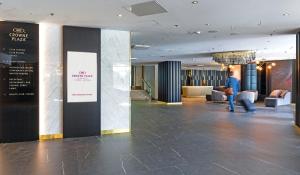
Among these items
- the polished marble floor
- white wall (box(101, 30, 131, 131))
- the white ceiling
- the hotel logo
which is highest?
the white ceiling

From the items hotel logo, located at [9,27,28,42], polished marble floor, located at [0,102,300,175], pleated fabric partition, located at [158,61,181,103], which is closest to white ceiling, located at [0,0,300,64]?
hotel logo, located at [9,27,28,42]

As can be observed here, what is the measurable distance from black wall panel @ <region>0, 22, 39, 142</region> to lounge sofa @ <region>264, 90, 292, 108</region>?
12.6 metres

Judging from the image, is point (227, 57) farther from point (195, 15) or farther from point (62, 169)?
point (62, 169)

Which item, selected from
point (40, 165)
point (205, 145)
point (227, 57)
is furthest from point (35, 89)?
point (227, 57)

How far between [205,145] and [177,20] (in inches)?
122

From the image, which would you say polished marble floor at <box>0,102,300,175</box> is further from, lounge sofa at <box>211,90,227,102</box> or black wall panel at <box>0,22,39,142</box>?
lounge sofa at <box>211,90,227,102</box>

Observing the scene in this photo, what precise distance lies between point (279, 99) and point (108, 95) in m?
11.4

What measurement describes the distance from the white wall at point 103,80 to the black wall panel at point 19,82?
18 centimetres

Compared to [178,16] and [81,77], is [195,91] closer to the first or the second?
[81,77]

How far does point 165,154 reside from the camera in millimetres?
5570

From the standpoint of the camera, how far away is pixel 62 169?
15.1 ft

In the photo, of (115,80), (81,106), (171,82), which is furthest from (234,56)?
(81,106)

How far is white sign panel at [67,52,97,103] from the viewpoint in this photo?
7.34m

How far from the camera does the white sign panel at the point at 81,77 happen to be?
7344 millimetres
